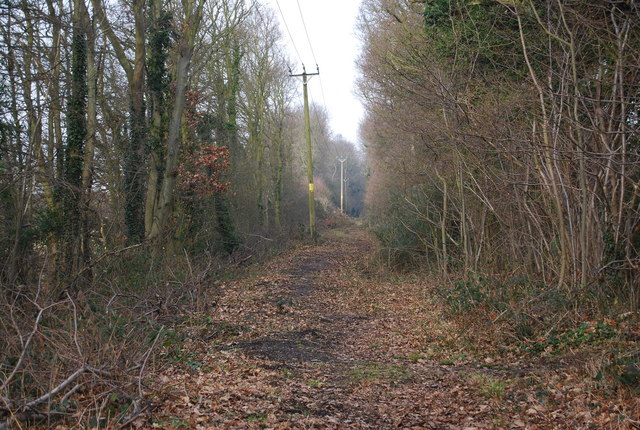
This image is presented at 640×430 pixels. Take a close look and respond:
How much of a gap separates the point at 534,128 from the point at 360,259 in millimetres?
14854

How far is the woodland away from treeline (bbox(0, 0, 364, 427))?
0.23 feet

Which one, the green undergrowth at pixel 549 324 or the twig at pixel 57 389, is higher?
the twig at pixel 57 389

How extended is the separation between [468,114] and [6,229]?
986cm

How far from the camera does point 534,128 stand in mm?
10148

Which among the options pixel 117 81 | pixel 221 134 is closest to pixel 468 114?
pixel 117 81

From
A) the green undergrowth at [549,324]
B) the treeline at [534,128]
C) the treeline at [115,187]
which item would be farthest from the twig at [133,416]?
the treeline at [534,128]

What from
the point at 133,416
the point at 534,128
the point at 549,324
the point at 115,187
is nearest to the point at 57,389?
the point at 133,416

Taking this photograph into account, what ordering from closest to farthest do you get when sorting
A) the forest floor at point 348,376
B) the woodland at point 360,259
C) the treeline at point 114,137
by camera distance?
the forest floor at point 348,376 → the woodland at point 360,259 → the treeline at point 114,137

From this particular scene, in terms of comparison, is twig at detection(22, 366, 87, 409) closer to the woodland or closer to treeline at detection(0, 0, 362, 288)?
the woodland

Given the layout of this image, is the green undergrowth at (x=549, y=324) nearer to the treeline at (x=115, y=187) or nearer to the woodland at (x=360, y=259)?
the woodland at (x=360, y=259)

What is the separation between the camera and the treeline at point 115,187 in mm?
6254

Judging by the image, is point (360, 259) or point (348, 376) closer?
point (348, 376)

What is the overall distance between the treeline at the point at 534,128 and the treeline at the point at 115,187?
608 cm

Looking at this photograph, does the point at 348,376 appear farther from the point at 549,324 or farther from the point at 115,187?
the point at 115,187
